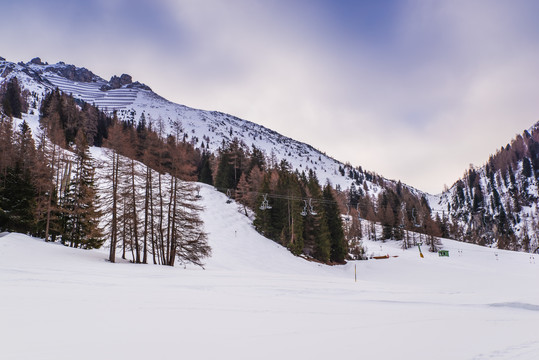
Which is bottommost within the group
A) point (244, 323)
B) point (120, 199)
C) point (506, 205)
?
point (244, 323)

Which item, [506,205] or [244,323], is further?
[506,205]

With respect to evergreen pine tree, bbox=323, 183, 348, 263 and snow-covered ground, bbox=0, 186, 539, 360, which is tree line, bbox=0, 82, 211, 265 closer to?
snow-covered ground, bbox=0, 186, 539, 360

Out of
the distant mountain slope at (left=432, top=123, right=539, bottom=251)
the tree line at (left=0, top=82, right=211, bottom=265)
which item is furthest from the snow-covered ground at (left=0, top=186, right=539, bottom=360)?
the distant mountain slope at (left=432, top=123, right=539, bottom=251)

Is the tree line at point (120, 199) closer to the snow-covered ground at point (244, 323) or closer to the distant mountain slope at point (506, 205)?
the snow-covered ground at point (244, 323)

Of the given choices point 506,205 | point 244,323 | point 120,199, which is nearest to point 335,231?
point 120,199

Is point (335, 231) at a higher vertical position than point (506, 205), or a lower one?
lower

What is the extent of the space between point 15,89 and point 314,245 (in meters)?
109

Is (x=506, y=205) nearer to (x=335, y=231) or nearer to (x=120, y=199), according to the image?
(x=335, y=231)

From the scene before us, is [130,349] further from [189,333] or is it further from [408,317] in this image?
[408,317]

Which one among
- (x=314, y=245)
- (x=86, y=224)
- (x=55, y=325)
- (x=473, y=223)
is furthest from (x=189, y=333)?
(x=473, y=223)

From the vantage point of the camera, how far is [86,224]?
Result: 27.8 meters

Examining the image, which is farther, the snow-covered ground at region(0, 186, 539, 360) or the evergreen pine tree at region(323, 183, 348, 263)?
the evergreen pine tree at region(323, 183, 348, 263)

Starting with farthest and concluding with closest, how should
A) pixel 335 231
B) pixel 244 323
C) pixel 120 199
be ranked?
pixel 335 231 < pixel 120 199 < pixel 244 323

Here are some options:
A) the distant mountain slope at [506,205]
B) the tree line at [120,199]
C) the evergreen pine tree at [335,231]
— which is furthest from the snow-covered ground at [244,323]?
the distant mountain slope at [506,205]
